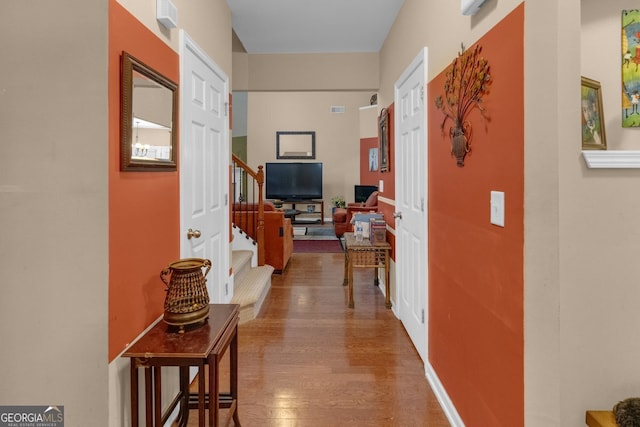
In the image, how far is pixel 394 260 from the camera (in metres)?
3.58

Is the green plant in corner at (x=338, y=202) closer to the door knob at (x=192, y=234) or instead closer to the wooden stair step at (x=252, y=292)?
the wooden stair step at (x=252, y=292)

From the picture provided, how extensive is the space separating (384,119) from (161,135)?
2.70 m

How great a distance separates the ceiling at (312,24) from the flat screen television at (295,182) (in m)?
5.21

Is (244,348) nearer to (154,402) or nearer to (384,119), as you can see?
(154,402)

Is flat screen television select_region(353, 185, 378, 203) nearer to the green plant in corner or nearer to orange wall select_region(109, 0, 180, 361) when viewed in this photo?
the green plant in corner

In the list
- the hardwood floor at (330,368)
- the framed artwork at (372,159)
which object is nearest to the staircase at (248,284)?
the hardwood floor at (330,368)

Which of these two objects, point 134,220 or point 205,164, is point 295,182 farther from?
point 134,220

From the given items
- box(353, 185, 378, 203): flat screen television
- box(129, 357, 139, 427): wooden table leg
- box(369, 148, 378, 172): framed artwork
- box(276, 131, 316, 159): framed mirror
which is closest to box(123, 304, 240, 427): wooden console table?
box(129, 357, 139, 427): wooden table leg

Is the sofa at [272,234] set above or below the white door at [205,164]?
below

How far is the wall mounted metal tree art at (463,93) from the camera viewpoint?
5.22ft

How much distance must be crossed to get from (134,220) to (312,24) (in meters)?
2.90

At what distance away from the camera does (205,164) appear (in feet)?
8.41

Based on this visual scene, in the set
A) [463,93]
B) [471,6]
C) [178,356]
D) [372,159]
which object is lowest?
[178,356]

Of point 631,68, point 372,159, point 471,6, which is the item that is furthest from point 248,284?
point 372,159
